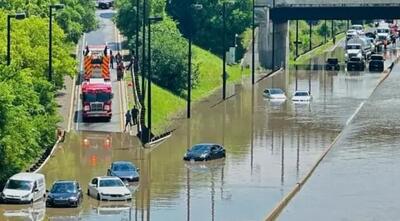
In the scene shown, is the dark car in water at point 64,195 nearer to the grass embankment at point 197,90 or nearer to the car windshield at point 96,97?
the grass embankment at point 197,90

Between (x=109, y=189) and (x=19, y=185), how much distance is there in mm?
3382

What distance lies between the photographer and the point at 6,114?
50406 millimetres

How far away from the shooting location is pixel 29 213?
149ft

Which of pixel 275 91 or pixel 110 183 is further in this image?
pixel 275 91

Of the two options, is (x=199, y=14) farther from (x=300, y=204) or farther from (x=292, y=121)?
(x=300, y=204)

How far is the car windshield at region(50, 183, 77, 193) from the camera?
47.4 m

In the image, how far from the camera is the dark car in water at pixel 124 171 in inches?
2068

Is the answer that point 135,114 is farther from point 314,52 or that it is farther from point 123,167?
point 314,52

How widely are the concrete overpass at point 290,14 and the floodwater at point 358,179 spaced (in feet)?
129

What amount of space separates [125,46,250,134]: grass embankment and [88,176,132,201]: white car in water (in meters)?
20.2

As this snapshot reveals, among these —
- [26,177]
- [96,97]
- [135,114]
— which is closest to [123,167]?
[26,177]

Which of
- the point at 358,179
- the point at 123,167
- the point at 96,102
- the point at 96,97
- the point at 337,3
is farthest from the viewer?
the point at 337,3

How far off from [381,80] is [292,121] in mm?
32008

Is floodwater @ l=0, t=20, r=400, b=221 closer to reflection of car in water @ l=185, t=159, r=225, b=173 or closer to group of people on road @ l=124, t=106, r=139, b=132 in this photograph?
reflection of car in water @ l=185, t=159, r=225, b=173
